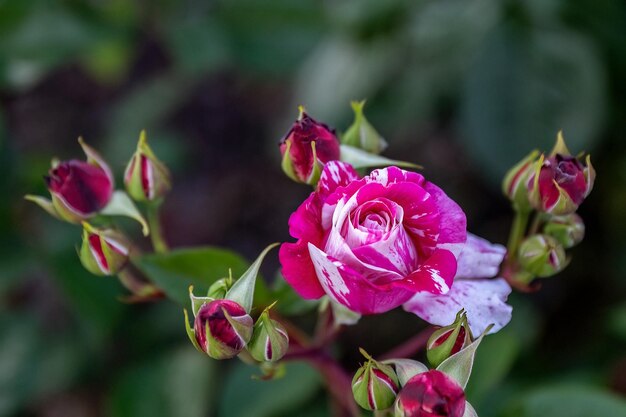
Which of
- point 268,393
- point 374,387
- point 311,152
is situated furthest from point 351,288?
point 268,393

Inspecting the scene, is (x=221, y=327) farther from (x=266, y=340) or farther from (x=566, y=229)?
(x=566, y=229)

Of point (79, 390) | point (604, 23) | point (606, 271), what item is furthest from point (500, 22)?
point (79, 390)

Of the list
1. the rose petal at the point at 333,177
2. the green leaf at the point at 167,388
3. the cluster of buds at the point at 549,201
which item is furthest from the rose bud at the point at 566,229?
the green leaf at the point at 167,388

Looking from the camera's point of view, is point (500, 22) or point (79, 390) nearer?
point (500, 22)

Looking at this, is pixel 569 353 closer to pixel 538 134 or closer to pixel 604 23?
pixel 538 134

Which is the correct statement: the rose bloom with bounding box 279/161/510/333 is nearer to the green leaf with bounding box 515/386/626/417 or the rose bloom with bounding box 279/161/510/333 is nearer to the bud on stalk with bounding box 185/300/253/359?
the bud on stalk with bounding box 185/300/253/359
